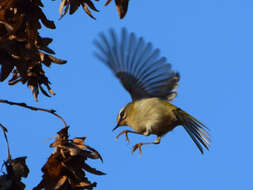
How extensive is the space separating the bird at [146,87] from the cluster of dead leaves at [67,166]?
7.14 ft

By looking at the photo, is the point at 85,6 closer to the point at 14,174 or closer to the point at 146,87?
the point at 14,174

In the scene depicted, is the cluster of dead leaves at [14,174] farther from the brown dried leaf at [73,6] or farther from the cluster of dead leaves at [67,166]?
the brown dried leaf at [73,6]

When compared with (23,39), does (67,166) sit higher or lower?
lower

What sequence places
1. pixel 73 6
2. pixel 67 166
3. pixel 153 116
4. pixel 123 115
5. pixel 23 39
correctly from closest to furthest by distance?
pixel 23 39, pixel 67 166, pixel 73 6, pixel 153 116, pixel 123 115

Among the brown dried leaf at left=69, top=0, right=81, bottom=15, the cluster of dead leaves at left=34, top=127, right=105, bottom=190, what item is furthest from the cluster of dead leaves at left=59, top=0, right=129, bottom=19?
the cluster of dead leaves at left=34, top=127, right=105, bottom=190

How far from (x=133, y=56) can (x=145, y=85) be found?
389 mm

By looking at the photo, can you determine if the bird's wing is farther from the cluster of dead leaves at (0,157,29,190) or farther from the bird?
the cluster of dead leaves at (0,157,29,190)

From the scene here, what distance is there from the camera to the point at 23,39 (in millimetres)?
2305

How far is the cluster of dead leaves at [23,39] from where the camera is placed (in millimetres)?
2258

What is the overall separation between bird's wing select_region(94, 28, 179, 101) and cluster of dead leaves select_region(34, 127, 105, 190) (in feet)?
7.24

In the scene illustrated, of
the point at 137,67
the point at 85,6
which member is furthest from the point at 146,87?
the point at 85,6

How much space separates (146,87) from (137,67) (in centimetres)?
26

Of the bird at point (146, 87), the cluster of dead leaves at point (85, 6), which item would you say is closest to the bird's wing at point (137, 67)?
the bird at point (146, 87)

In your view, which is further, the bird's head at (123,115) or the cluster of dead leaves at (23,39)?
the bird's head at (123,115)
